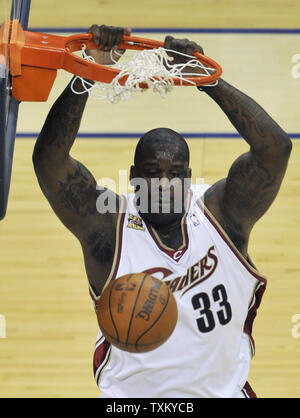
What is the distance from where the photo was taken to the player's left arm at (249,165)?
3.52 metres

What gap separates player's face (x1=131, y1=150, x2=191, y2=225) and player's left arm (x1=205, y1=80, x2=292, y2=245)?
201 mm

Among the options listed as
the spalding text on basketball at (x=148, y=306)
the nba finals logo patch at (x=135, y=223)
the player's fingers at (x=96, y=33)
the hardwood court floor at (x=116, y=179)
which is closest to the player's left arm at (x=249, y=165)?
the nba finals logo patch at (x=135, y=223)

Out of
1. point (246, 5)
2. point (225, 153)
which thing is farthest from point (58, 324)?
point (246, 5)

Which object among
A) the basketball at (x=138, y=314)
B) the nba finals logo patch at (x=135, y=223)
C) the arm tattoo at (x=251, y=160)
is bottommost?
the basketball at (x=138, y=314)

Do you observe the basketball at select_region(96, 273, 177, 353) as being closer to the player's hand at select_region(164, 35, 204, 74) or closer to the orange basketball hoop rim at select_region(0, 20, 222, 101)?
the orange basketball hoop rim at select_region(0, 20, 222, 101)

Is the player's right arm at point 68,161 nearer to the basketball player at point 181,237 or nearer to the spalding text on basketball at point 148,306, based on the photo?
the basketball player at point 181,237

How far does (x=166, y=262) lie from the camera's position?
11.8ft

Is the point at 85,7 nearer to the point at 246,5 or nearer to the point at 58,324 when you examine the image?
the point at 246,5

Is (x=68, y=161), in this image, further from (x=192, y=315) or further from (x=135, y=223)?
(x=192, y=315)

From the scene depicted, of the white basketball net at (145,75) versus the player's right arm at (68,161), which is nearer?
the white basketball net at (145,75)

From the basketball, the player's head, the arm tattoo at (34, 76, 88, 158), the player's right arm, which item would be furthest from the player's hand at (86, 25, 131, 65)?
the basketball

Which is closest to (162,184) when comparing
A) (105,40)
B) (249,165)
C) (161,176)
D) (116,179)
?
(161,176)

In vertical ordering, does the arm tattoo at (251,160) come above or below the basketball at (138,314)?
→ above

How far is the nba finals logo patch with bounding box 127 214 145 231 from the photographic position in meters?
3.66
